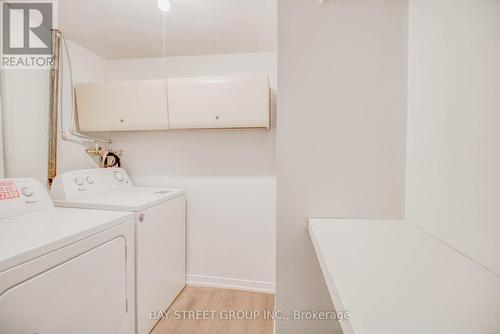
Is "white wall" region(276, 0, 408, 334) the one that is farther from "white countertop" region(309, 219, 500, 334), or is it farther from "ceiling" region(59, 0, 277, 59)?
"ceiling" region(59, 0, 277, 59)

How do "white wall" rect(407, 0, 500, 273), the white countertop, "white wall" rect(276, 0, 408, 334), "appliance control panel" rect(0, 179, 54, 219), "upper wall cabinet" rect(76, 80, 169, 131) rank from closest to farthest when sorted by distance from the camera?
the white countertop, "white wall" rect(407, 0, 500, 273), "white wall" rect(276, 0, 408, 334), "appliance control panel" rect(0, 179, 54, 219), "upper wall cabinet" rect(76, 80, 169, 131)

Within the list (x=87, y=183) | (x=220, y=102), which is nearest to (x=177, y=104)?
(x=220, y=102)

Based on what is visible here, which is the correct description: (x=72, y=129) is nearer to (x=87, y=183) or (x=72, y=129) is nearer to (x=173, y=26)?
(x=87, y=183)

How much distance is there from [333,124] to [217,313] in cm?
175

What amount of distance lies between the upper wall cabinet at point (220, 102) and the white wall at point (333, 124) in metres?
0.77

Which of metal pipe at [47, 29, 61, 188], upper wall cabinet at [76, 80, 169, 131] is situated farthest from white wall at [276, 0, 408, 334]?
metal pipe at [47, 29, 61, 188]

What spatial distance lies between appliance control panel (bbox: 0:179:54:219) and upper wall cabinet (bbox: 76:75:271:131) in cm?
78

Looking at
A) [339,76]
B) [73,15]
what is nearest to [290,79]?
[339,76]

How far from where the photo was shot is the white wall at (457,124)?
19.3 inches

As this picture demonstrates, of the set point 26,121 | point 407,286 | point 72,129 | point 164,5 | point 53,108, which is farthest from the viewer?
point 72,129

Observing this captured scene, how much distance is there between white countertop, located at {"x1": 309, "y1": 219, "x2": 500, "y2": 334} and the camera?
34 centimetres

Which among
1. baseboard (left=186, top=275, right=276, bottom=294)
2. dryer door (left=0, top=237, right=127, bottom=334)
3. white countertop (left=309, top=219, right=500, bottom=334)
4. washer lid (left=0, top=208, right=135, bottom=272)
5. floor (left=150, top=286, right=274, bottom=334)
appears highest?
white countertop (left=309, top=219, right=500, bottom=334)

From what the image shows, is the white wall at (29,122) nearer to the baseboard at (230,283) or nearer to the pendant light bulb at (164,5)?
the pendant light bulb at (164,5)

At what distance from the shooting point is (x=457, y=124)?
59 cm
